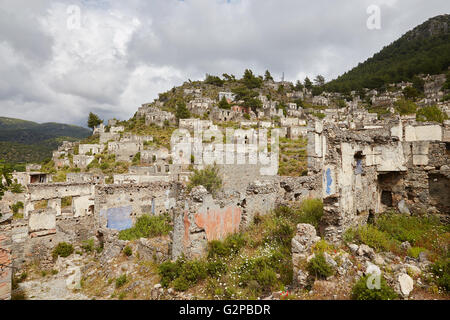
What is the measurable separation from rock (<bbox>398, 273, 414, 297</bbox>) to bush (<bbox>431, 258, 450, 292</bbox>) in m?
0.55

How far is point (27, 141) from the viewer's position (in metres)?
111

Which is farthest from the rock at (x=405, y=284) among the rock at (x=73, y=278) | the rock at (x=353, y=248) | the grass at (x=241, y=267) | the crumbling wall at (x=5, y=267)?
the rock at (x=73, y=278)

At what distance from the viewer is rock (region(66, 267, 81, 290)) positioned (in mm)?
8578

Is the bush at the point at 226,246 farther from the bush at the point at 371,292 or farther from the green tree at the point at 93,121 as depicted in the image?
the green tree at the point at 93,121

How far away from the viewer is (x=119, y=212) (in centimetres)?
1174

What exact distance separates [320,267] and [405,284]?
5.04ft

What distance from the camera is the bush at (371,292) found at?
3.68 m

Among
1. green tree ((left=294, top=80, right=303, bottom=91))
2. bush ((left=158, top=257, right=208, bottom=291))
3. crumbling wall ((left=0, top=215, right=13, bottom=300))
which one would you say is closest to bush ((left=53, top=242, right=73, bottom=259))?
crumbling wall ((left=0, top=215, right=13, bottom=300))

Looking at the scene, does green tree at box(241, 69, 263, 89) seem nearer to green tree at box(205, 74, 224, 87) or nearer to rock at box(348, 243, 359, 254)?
green tree at box(205, 74, 224, 87)

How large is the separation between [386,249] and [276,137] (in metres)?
41.5

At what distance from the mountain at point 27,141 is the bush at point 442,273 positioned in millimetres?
9043

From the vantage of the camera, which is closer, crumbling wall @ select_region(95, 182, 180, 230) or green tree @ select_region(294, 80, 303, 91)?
crumbling wall @ select_region(95, 182, 180, 230)

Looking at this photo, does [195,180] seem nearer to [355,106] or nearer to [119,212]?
[119,212]
